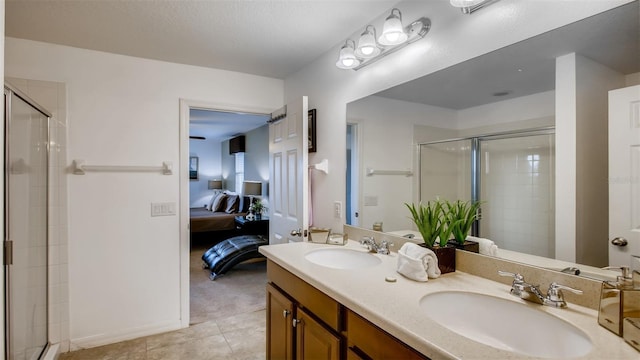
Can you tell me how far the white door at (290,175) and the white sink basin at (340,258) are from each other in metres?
0.43

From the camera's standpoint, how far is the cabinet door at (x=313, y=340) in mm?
1248

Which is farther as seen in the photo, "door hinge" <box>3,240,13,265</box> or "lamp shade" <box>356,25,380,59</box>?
"lamp shade" <box>356,25,380,59</box>

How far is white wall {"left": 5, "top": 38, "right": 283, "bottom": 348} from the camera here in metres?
Answer: 2.38

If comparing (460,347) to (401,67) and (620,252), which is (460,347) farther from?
(401,67)

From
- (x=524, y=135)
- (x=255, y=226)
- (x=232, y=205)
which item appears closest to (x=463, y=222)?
(x=524, y=135)

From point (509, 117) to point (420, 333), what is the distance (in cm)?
97

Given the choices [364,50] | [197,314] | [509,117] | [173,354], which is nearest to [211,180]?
[197,314]

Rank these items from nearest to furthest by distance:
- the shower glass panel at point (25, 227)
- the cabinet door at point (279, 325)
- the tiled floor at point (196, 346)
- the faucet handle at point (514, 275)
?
the faucet handle at point (514, 275) < the cabinet door at point (279, 325) < the shower glass panel at point (25, 227) < the tiled floor at point (196, 346)

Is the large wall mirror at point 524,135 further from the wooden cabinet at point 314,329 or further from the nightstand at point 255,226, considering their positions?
the nightstand at point 255,226

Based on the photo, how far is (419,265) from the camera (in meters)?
1.29

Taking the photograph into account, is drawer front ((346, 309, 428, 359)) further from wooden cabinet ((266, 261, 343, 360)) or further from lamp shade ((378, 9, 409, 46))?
lamp shade ((378, 9, 409, 46))

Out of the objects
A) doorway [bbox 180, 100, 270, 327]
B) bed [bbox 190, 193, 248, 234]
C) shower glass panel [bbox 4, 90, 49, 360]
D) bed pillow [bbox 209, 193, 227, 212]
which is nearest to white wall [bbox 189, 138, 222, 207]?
doorway [bbox 180, 100, 270, 327]

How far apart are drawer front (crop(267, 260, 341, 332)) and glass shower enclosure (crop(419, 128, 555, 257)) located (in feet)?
2.47

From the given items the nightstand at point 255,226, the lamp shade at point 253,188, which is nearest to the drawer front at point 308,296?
the nightstand at point 255,226
